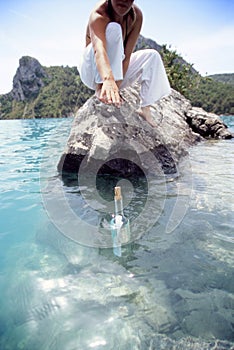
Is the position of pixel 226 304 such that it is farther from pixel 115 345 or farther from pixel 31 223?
pixel 31 223

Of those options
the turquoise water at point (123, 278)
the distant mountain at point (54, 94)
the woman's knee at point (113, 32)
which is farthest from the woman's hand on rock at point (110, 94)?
the distant mountain at point (54, 94)

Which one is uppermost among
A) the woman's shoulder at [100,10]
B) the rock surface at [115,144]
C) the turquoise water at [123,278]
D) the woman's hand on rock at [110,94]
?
the woman's shoulder at [100,10]

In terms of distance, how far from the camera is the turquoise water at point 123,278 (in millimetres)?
1375

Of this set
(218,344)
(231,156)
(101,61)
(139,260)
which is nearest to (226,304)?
(218,344)

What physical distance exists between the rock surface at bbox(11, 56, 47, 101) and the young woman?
136155mm

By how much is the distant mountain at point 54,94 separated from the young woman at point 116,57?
2458 inches

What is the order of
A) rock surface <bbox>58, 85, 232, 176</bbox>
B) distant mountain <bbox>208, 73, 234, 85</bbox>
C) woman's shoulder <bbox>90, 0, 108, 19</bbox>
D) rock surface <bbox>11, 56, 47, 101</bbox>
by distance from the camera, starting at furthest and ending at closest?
distant mountain <bbox>208, 73, 234, 85</bbox>
rock surface <bbox>11, 56, 47, 101</bbox>
rock surface <bbox>58, 85, 232, 176</bbox>
woman's shoulder <bbox>90, 0, 108, 19</bbox>

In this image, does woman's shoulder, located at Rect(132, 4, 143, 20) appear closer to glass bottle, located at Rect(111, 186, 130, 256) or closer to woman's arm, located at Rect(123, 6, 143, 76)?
woman's arm, located at Rect(123, 6, 143, 76)

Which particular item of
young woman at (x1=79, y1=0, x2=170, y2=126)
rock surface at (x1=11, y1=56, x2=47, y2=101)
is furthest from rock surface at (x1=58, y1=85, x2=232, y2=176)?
rock surface at (x1=11, y1=56, x2=47, y2=101)

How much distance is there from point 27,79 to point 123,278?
484 ft

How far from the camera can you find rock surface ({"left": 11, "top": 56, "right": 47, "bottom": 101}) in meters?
128

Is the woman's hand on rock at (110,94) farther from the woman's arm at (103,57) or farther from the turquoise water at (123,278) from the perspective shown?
the turquoise water at (123,278)

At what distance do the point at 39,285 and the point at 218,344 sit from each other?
1.23 metres

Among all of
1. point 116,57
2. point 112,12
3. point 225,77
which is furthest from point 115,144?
point 225,77
